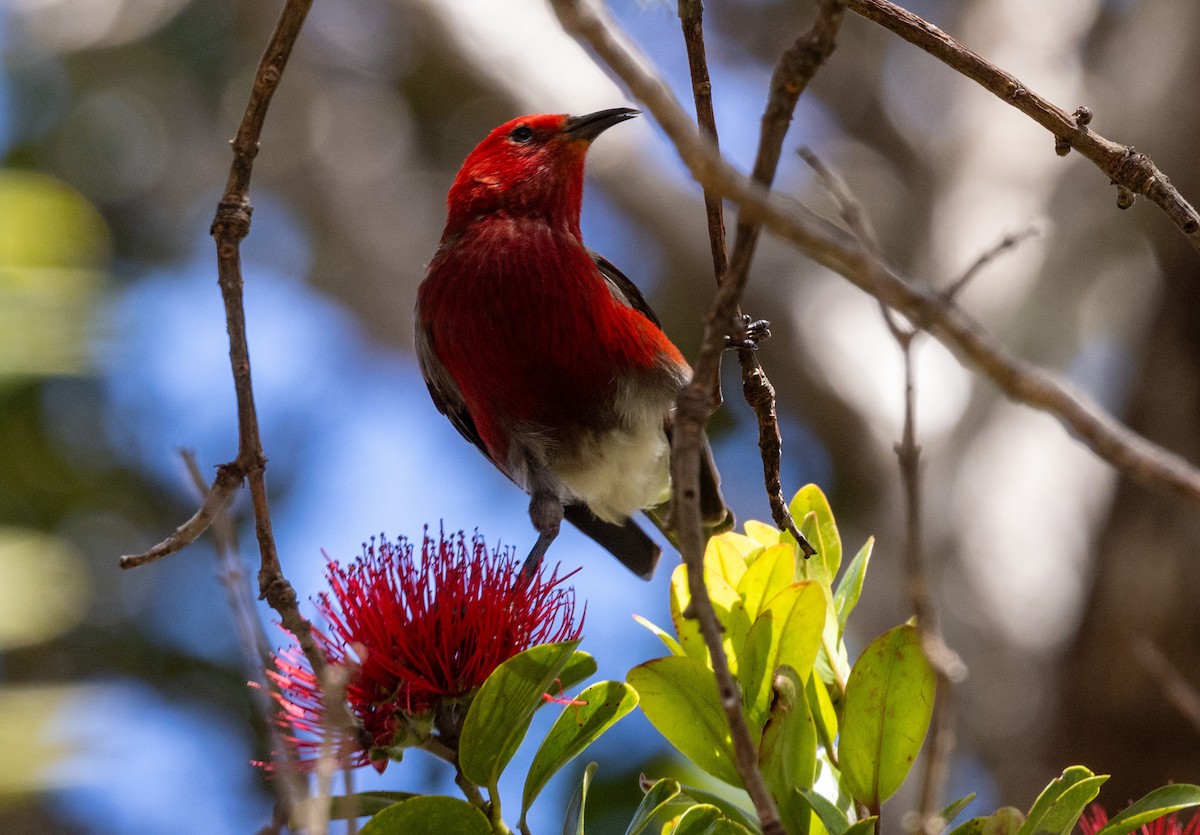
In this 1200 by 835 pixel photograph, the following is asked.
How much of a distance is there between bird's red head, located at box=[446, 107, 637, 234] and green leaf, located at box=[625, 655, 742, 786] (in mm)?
1921

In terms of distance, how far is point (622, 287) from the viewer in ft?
10.9

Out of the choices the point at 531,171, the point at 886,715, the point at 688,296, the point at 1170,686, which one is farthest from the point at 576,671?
the point at 688,296

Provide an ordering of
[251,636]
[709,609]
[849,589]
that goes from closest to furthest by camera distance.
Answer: [709,609], [251,636], [849,589]

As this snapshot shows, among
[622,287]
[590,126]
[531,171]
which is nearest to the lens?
[622,287]

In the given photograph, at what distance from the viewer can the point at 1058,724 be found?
19.7 ft

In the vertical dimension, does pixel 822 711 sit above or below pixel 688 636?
below

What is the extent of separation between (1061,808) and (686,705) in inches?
19.1

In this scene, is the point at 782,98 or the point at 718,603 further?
the point at 718,603

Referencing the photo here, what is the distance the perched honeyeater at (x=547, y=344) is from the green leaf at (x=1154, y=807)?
68.6 inches

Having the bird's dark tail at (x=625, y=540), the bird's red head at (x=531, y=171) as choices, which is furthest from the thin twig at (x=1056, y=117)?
the bird's dark tail at (x=625, y=540)

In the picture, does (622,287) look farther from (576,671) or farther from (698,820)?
(698,820)

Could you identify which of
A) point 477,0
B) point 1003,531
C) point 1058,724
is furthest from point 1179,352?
point 477,0

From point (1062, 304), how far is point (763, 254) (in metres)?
1.92

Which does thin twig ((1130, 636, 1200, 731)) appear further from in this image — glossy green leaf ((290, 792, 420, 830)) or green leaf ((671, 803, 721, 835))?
glossy green leaf ((290, 792, 420, 830))
